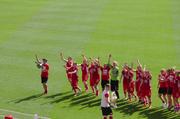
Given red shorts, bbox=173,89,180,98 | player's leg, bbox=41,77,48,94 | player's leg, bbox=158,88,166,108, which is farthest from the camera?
player's leg, bbox=41,77,48,94

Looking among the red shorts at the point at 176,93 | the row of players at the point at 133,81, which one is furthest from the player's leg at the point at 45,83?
the red shorts at the point at 176,93

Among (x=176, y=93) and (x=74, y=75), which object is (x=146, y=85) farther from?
(x=74, y=75)

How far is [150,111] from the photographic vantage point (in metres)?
19.5

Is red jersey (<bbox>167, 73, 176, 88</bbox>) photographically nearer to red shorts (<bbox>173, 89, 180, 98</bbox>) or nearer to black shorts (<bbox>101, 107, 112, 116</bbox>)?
red shorts (<bbox>173, 89, 180, 98</bbox>)

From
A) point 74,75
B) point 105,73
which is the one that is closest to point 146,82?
point 105,73

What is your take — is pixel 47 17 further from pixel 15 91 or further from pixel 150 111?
pixel 150 111

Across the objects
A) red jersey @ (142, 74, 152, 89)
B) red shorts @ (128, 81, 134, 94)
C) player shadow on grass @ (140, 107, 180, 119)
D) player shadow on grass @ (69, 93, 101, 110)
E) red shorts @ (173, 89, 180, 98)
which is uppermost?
red jersey @ (142, 74, 152, 89)

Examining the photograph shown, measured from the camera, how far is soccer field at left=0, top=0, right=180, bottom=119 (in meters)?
20.3

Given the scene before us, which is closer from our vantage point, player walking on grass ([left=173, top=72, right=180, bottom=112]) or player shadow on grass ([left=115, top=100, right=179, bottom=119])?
player shadow on grass ([left=115, top=100, right=179, bottom=119])

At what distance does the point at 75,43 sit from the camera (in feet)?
101

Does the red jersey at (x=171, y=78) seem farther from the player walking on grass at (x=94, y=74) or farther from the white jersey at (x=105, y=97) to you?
the player walking on grass at (x=94, y=74)

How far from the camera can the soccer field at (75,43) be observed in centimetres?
2034

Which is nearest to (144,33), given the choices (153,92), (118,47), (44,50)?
(118,47)

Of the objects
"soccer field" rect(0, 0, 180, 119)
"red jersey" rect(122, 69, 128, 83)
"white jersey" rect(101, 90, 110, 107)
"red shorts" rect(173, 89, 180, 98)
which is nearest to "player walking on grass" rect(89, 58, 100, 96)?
"soccer field" rect(0, 0, 180, 119)
